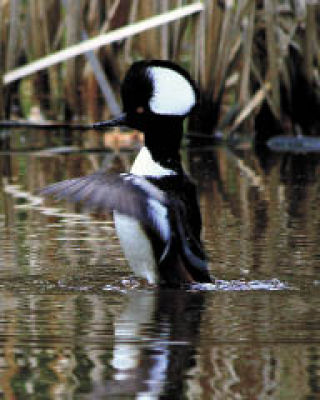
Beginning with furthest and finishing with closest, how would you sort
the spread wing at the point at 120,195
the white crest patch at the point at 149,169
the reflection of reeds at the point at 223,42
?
the reflection of reeds at the point at 223,42 → the white crest patch at the point at 149,169 → the spread wing at the point at 120,195

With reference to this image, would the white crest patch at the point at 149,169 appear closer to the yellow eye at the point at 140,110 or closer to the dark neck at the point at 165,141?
the dark neck at the point at 165,141

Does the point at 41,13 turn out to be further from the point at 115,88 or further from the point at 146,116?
the point at 146,116

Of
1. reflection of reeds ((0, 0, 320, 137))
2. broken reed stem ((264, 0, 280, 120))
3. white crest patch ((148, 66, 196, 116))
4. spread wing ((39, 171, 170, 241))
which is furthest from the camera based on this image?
reflection of reeds ((0, 0, 320, 137))

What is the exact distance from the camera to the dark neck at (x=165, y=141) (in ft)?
15.9

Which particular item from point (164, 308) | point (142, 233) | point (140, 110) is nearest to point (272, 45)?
point (140, 110)

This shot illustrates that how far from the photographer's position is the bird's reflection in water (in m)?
3.23

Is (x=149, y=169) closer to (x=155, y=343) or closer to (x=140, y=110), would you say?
(x=140, y=110)

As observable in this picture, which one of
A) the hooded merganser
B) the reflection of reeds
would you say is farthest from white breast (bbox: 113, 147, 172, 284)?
the reflection of reeds

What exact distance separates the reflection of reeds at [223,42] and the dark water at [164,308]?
1726 millimetres

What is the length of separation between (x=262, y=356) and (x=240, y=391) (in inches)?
17.3

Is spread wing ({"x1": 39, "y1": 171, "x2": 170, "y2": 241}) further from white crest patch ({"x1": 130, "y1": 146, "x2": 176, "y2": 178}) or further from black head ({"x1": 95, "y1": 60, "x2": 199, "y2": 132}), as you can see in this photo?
black head ({"x1": 95, "y1": 60, "x2": 199, "y2": 132})

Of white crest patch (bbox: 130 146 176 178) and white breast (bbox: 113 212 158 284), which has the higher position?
white crest patch (bbox: 130 146 176 178)

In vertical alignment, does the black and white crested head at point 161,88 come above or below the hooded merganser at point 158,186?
above

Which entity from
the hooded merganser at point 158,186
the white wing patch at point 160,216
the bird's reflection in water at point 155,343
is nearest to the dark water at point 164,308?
the bird's reflection in water at point 155,343
